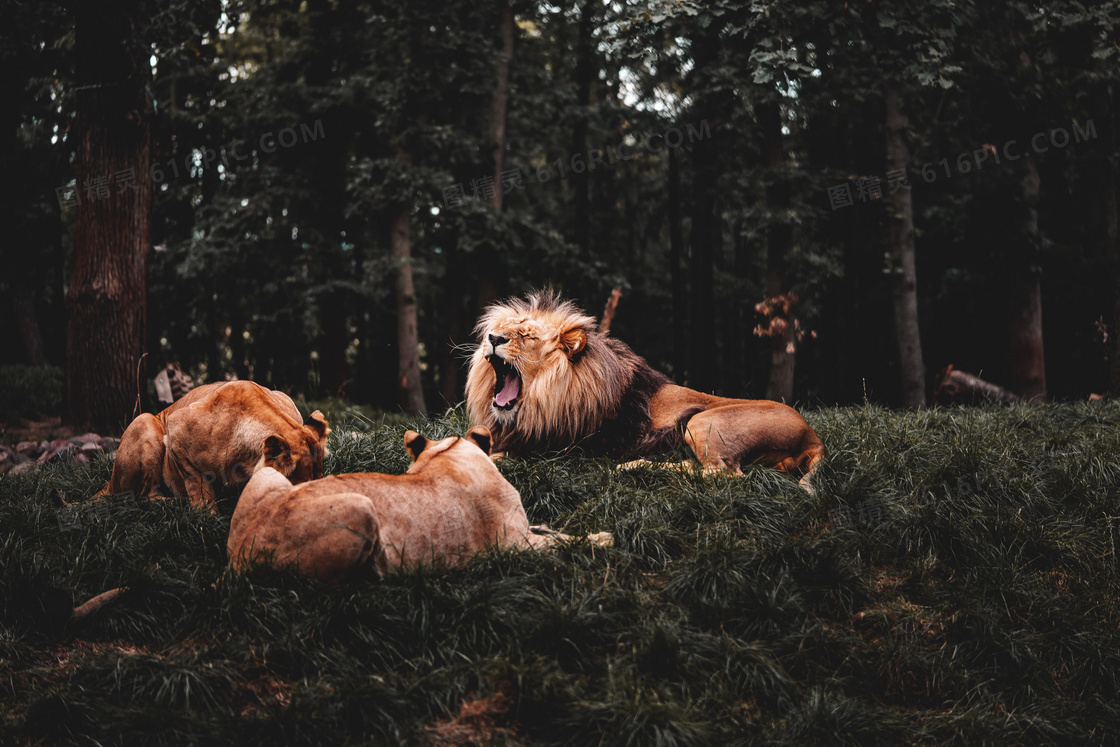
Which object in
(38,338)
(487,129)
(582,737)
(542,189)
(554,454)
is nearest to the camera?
(582,737)

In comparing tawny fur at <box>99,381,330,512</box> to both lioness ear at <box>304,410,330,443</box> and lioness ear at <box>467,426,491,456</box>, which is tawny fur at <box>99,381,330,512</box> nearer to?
lioness ear at <box>304,410,330,443</box>

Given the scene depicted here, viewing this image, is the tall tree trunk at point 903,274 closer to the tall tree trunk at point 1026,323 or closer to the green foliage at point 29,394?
the tall tree trunk at point 1026,323

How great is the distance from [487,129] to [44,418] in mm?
9132

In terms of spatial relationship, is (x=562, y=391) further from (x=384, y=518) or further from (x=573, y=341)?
(x=384, y=518)

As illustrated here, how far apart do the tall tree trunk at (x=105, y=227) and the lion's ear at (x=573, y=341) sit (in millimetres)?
5394

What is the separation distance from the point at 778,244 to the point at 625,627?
436 inches

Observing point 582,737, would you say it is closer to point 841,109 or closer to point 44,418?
point 44,418

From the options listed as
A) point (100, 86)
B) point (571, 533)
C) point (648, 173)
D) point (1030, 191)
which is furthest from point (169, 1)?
point (648, 173)

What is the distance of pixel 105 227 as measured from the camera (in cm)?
816

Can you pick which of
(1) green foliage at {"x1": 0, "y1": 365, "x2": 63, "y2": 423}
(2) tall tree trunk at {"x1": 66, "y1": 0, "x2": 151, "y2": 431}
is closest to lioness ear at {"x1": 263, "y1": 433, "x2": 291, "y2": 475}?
(2) tall tree trunk at {"x1": 66, "y1": 0, "x2": 151, "y2": 431}

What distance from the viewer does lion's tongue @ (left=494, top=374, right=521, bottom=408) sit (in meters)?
5.31

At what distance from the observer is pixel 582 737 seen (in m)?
2.97

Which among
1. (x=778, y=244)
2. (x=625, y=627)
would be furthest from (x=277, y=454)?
(x=778, y=244)

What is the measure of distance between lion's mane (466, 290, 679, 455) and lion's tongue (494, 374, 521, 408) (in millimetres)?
54
